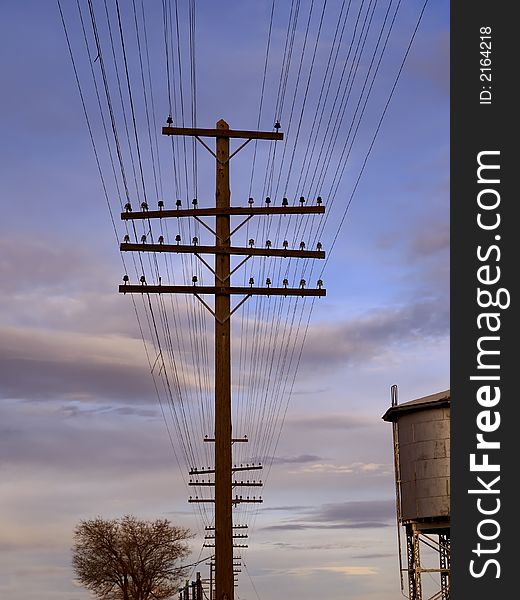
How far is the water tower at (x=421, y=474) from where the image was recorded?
136ft

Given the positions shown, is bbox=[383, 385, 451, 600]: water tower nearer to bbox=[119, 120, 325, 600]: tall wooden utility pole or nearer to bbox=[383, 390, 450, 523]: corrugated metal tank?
bbox=[383, 390, 450, 523]: corrugated metal tank

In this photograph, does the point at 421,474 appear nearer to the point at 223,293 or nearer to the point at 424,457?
the point at 424,457

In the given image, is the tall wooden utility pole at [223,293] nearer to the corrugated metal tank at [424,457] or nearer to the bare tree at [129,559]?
the corrugated metal tank at [424,457]

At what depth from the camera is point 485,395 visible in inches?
504

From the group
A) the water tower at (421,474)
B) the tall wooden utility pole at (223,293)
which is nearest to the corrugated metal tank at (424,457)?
the water tower at (421,474)

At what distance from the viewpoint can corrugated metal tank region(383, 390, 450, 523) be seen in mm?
41469

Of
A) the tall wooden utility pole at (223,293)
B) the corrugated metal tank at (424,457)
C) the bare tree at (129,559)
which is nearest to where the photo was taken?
the tall wooden utility pole at (223,293)

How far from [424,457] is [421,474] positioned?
2.18 feet

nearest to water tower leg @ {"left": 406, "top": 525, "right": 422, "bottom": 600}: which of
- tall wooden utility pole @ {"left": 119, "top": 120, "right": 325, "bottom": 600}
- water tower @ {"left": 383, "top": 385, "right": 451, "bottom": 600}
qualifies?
water tower @ {"left": 383, "top": 385, "right": 451, "bottom": 600}

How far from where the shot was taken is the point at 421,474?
42219 millimetres

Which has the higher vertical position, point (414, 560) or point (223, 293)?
point (223, 293)

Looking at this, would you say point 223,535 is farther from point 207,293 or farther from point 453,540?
point 453,540

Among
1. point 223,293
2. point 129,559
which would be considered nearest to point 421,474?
point 223,293

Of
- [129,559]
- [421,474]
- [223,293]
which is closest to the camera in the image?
[223,293]
